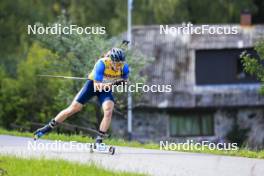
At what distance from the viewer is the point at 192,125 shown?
35469 millimetres

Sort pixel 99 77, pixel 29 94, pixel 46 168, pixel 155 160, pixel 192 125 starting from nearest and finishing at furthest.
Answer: pixel 46 168
pixel 155 160
pixel 99 77
pixel 29 94
pixel 192 125

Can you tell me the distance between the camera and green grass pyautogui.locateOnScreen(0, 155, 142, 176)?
10.7 m

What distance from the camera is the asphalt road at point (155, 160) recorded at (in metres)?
11.6

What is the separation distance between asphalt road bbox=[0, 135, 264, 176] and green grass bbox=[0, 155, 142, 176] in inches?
19.2

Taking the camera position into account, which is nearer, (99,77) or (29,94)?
(99,77)

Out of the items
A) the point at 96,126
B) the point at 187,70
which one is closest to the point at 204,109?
the point at 187,70

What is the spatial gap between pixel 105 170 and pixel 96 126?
13405mm

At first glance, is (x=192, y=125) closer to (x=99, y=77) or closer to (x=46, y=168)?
(x=99, y=77)

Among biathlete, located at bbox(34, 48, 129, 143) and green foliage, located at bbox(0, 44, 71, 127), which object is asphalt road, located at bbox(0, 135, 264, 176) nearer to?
biathlete, located at bbox(34, 48, 129, 143)

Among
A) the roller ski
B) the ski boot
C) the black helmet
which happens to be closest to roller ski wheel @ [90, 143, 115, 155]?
the roller ski

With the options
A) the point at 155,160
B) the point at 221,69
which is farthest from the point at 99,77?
the point at 221,69

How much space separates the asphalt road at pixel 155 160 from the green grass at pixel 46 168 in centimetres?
49

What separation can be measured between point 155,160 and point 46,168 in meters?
2.30

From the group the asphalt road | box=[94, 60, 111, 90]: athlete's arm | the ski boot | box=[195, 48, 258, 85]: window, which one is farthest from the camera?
box=[195, 48, 258, 85]: window
